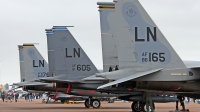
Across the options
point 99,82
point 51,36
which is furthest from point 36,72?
point 99,82

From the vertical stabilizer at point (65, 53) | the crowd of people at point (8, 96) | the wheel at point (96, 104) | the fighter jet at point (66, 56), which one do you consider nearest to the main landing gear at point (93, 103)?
the wheel at point (96, 104)

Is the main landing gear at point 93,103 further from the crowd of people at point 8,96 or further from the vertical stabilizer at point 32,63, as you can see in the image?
the crowd of people at point 8,96

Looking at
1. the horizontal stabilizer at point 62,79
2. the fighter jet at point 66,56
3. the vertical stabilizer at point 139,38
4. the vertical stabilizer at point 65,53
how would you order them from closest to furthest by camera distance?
the vertical stabilizer at point 139,38 → the horizontal stabilizer at point 62,79 → the fighter jet at point 66,56 → the vertical stabilizer at point 65,53

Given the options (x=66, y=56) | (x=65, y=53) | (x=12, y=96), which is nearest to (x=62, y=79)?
(x=66, y=56)

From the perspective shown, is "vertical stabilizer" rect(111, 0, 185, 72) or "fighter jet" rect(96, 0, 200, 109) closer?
"fighter jet" rect(96, 0, 200, 109)

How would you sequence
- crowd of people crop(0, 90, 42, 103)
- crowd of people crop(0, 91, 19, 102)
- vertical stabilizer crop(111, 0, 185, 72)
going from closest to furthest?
vertical stabilizer crop(111, 0, 185, 72)
crowd of people crop(0, 91, 19, 102)
crowd of people crop(0, 90, 42, 103)

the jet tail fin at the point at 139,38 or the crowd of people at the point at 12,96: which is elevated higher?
the jet tail fin at the point at 139,38

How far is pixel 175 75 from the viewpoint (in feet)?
52.3

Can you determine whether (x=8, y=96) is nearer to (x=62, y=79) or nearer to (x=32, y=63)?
(x=32, y=63)

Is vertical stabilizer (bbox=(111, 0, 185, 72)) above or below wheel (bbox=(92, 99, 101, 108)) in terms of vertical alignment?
above

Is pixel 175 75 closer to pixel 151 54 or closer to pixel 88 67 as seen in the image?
pixel 151 54

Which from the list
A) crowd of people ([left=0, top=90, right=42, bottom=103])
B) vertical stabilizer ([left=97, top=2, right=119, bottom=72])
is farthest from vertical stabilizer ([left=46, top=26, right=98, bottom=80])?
crowd of people ([left=0, top=90, right=42, bottom=103])

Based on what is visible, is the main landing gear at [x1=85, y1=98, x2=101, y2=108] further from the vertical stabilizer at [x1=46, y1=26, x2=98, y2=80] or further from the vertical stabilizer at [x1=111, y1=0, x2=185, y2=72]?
the vertical stabilizer at [x1=111, y1=0, x2=185, y2=72]

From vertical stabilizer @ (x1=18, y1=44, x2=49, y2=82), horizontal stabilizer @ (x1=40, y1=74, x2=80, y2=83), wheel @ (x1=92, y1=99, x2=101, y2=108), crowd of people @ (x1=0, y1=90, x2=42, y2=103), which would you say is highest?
vertical stabilizer @ (x1=18, y1=44, x2=49, y2=82)
